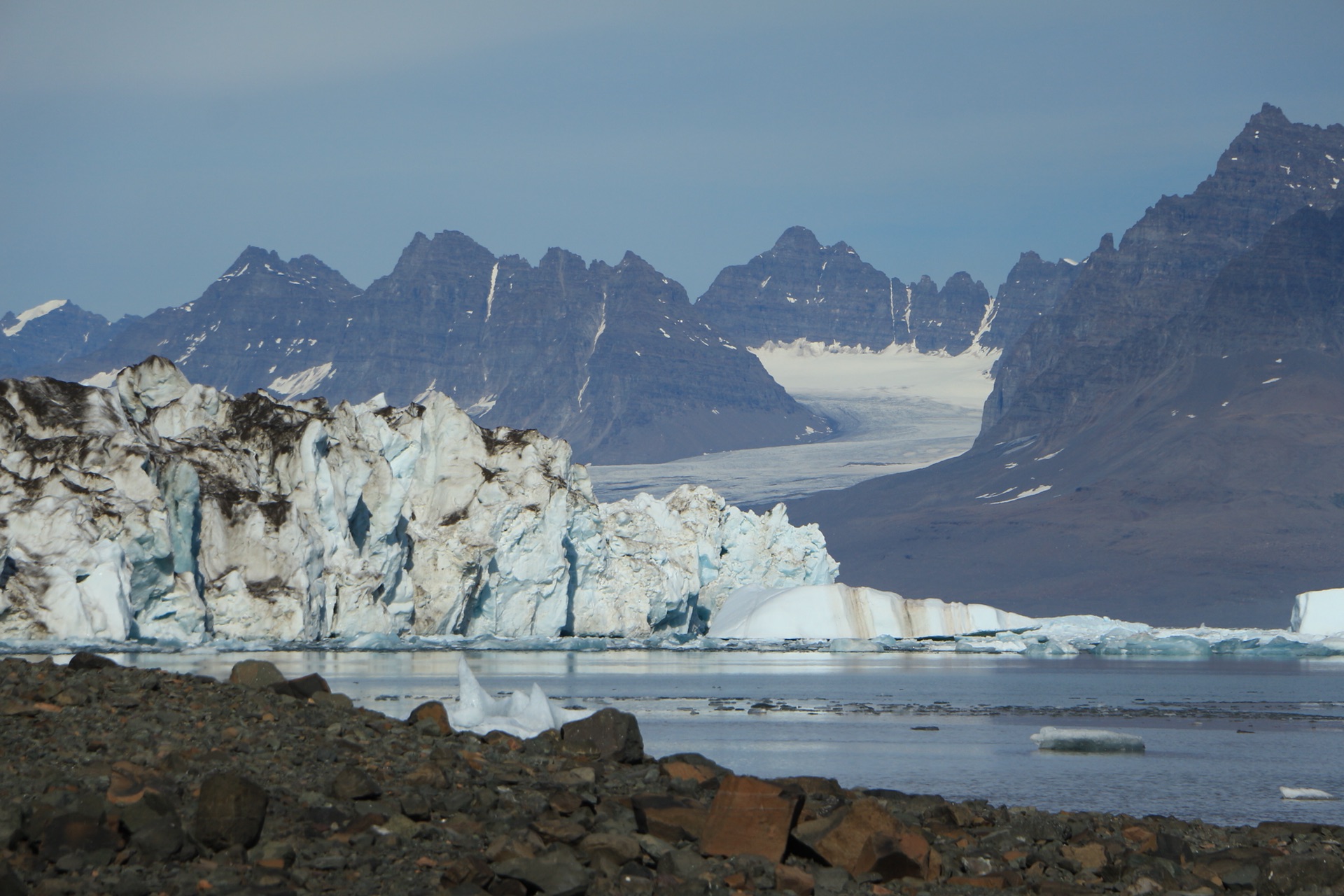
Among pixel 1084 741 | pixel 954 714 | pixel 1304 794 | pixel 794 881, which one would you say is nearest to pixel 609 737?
pixel 794 881

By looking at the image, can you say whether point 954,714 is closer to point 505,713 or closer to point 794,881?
point 505,713

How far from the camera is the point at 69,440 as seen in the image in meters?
50.2

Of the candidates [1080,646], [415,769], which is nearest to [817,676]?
[1080,646]

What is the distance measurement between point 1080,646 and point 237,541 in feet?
170

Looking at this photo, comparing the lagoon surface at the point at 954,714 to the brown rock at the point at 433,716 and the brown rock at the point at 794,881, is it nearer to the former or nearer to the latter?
the brown rock at the point at 433,716

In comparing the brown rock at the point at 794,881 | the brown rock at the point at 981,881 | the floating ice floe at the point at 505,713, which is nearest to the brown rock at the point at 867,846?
the brown rock at the point at 981,881

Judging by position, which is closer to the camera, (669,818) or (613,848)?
(613,848)

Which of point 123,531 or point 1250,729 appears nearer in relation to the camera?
point 1250,729

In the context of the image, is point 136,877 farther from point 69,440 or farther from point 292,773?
point 69,440

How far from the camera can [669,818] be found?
11352mm

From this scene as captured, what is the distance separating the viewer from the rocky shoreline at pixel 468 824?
387 inches

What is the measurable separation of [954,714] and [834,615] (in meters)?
34.1

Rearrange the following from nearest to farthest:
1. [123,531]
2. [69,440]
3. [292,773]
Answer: [292,773], [123,531], [69,440]

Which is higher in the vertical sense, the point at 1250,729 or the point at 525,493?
the point at 525,493
